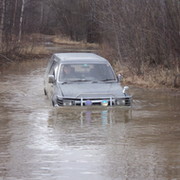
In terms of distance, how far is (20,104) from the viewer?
15594 millimetres

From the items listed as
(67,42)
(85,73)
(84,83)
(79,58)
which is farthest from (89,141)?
(67,42)

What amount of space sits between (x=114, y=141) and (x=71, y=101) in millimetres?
3074

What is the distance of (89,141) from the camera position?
32.8 feet

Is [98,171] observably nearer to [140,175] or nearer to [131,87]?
[140,175]

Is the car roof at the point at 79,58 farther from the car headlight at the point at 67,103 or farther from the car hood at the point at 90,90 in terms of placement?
the car headlight at the point at 67,103

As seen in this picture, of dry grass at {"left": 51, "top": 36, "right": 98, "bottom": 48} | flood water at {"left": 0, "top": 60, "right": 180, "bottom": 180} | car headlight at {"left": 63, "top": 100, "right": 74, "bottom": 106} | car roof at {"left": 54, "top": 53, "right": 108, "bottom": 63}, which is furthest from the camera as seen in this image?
dry grass at {"left": 51, "top": 36, "right": 98, "bottom": 48}

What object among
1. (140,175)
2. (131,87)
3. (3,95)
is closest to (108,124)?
(140,175)

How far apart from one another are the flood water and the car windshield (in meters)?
0.97

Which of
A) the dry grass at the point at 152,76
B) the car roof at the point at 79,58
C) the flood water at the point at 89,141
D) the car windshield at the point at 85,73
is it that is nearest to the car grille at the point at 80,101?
the flood water at the point at 89,141

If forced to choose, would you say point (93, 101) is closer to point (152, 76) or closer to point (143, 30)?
point (152, 76)

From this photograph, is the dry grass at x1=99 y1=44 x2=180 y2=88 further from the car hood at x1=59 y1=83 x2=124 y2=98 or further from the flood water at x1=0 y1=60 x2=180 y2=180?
the car hood at x1=59 y1=83 x2=124 y2=98

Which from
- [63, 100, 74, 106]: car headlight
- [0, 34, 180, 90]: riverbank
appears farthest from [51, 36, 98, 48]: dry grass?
[63, 100, 74, 106]: car headlight

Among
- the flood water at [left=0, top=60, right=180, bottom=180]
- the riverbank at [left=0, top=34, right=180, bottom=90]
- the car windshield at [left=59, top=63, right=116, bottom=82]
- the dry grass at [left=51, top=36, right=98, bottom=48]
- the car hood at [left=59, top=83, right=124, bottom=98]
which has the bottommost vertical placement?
the dry grass at [left=51, top=36, right=98, bottom=48]

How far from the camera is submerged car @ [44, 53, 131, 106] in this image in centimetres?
1288
